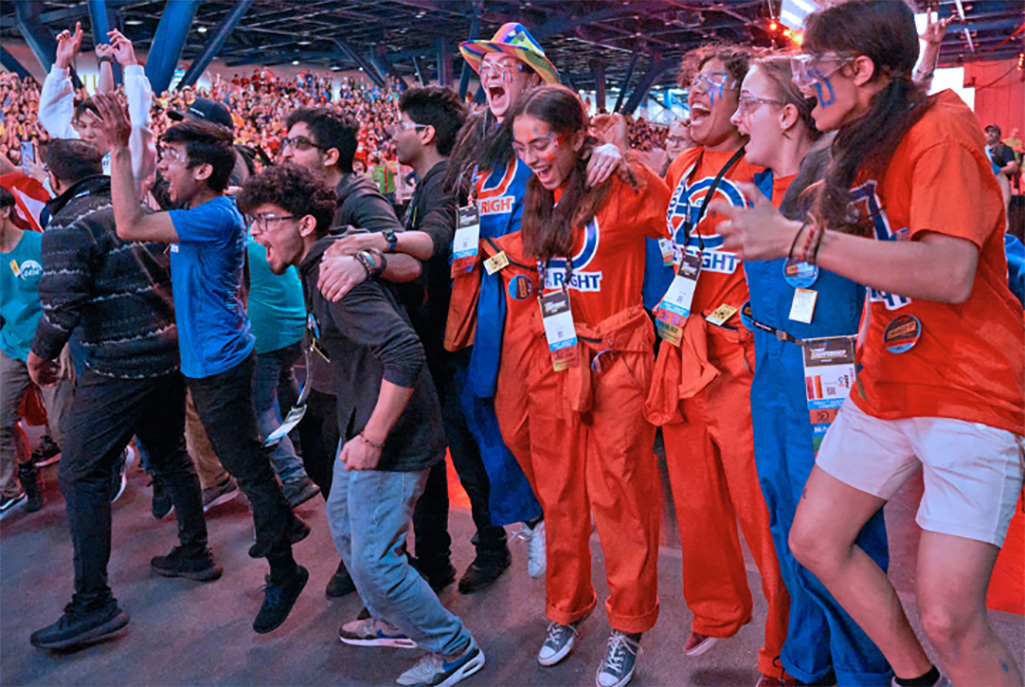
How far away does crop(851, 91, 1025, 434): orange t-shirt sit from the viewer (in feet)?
4.74

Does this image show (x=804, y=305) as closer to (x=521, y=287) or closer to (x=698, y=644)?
(x=521, y=287)

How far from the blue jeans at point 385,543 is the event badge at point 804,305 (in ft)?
3.57

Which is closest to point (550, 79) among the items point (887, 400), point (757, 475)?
point (757, 475)

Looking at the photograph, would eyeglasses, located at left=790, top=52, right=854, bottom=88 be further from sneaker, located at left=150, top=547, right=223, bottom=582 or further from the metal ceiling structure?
the metal ceiling structure

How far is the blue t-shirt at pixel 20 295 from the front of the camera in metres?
3.85

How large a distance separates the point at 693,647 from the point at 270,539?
1.46 metres

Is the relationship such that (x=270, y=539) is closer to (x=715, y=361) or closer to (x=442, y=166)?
(x=442, y=166)

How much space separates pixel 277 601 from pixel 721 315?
5.82ft

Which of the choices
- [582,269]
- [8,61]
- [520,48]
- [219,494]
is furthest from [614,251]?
[8,61]

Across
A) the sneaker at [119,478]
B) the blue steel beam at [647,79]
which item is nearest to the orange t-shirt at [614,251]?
the sneaker at [119,478]

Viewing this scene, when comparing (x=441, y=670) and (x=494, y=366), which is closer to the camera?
(x=441, y=670)

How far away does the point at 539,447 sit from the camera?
255 centimetres

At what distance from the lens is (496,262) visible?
2.59 meters

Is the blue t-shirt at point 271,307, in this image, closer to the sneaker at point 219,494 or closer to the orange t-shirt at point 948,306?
the sneaker at point 219,494
